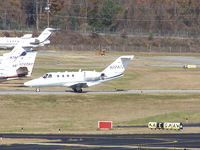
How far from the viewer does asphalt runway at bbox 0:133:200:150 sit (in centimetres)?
3353

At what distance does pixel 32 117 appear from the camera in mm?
54125

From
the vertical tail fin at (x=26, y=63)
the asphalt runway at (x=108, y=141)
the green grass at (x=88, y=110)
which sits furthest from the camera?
the vertical tail fin at (x=26, y=63)

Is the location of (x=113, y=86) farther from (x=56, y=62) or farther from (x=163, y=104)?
(x=56, y=62)

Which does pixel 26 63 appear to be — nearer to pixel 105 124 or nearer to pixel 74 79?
pixel 74 79

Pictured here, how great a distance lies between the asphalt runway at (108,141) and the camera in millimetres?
33531

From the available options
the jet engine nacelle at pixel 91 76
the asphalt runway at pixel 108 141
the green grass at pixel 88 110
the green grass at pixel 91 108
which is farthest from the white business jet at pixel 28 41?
the asphalt runway at pixel 108 141

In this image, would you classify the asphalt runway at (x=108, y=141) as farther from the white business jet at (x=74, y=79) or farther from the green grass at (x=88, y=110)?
the white business jet at (x=74, y=79)

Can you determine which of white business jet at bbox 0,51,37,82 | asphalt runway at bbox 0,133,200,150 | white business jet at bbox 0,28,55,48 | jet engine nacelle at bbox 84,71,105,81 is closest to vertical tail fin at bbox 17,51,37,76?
white business jet at bbox 0,51,37,82

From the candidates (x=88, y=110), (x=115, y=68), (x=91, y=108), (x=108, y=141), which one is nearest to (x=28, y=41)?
(x=115, y=68)

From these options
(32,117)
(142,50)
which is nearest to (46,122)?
(32,117)

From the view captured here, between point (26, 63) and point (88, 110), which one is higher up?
point (26, 63)

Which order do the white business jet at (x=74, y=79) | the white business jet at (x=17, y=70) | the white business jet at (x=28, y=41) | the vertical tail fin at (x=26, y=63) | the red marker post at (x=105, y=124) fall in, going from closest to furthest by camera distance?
the red marker post at (x=105, y=124)
the white business jet at (x=74, y=79)
the white business jet at (x=17, y=70)
the vertical tail fin at (x=26, y=63)
the white business jet at (x=28, y=41)

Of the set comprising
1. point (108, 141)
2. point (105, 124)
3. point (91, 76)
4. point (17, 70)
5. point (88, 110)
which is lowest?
point (88, 110)

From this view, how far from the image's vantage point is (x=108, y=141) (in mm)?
36469
